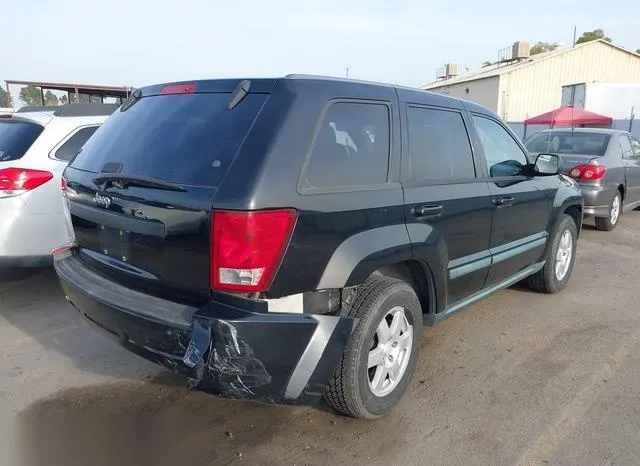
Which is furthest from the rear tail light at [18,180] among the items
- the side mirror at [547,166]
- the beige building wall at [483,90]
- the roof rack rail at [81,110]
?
the beige building wall at [483,90]

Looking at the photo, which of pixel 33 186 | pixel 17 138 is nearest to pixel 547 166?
pixel 33 186

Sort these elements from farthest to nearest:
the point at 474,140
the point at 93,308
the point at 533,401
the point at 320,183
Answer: the point at 474,140 < the point at 533,401 < the point at 93,308 < the point at 320,183

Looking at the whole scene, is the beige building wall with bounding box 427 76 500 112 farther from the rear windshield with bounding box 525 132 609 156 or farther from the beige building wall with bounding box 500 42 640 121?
the rear windshield with bounding box 525 132 609 156

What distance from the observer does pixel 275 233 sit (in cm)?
227

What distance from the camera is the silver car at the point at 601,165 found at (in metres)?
7.71

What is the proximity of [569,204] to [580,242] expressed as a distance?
304cm

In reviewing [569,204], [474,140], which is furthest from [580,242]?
[474,140]

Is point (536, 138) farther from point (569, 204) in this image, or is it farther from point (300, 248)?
point (300, 248)

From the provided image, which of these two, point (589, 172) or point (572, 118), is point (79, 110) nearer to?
point (589, 172)

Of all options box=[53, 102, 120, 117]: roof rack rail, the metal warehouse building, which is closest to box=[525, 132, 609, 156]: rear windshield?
box=[53, 102, 120, 117]: roof rack rail

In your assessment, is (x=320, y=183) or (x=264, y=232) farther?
(x=320, y=183)

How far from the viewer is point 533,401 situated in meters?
3.16

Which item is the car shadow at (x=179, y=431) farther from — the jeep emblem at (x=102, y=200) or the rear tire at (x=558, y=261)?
the rear tire at (x=558, y=261)

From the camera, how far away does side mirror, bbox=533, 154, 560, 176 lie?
4.35 meters
